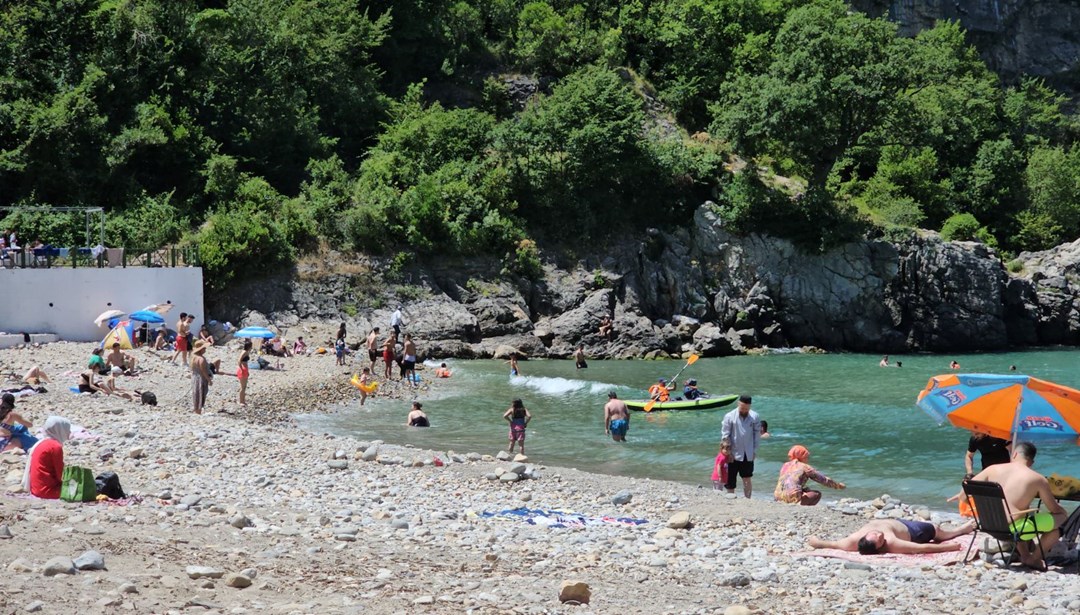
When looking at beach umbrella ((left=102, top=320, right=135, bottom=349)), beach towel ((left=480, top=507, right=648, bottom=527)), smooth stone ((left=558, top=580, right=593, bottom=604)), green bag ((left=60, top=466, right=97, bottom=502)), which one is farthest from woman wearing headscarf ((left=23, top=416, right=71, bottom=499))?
beach umbrella ((left=102, top=320, right=135, bottom=349))

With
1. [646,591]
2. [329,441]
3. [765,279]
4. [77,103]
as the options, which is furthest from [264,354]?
[646,591]

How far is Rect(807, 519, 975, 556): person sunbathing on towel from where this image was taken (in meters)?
10.9

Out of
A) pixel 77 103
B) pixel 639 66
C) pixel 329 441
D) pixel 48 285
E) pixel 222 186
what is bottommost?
pixel 329 441

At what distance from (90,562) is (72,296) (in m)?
27.0

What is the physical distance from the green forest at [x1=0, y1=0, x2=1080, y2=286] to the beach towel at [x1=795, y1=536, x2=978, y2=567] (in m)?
30.8

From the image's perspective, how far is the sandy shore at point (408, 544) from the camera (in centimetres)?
818

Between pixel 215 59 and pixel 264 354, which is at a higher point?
pixel 215 59

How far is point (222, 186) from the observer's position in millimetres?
41562

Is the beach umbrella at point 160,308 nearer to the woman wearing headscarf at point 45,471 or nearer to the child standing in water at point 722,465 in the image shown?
the woman wearing headscarf at point 45,471

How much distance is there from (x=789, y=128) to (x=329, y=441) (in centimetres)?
3013

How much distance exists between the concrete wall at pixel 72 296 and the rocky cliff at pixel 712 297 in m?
6.96

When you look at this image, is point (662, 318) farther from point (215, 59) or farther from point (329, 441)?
point (329, 441)

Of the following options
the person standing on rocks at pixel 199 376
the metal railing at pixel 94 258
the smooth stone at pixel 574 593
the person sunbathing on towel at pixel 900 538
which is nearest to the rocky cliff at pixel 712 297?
the metal railing at pixel 94 258

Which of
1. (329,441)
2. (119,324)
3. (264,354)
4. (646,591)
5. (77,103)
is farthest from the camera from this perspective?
(77,103)
